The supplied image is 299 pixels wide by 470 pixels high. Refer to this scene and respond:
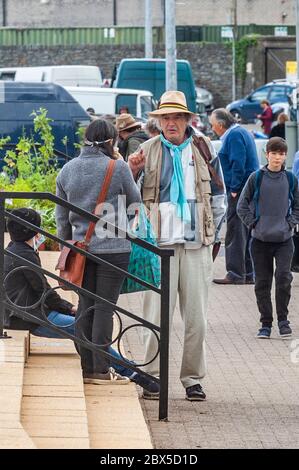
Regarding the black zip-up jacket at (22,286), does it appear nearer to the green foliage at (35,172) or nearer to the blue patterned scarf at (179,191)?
the blue patterned scarf at (179,191)

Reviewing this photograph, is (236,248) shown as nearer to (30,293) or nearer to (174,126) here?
(174,126)

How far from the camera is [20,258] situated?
8.12 metres

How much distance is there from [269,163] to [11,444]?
572 centimetres

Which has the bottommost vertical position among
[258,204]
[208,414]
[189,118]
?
[208,414]

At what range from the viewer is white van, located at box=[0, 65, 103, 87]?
3741 centimetres

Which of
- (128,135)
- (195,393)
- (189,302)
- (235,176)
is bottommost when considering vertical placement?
(195,393)

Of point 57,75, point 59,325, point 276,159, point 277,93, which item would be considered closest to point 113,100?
point 57,75

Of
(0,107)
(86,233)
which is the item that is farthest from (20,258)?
(0,107)

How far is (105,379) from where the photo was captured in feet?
28.5

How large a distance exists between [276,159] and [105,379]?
3.36 m

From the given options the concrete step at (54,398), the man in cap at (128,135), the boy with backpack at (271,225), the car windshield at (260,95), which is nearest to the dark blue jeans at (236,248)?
the man in cap at (128,135)

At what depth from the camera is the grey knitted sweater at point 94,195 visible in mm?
8383

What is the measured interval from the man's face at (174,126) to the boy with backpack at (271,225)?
8.45ft
